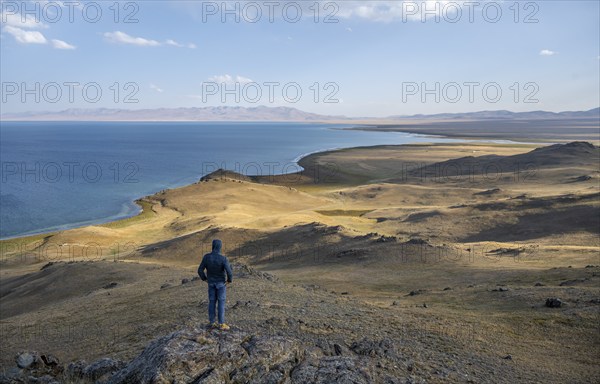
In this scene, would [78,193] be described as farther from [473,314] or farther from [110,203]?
[473,314]

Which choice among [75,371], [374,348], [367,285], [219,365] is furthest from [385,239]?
[219,365]

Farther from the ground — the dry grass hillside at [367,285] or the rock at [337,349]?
the rock at [337,349]

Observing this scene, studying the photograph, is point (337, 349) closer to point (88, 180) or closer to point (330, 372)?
point (330, 372)

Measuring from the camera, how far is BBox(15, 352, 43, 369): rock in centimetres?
1129

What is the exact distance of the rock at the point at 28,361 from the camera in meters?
11.3

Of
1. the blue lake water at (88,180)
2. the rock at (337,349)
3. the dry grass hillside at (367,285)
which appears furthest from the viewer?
the blue lake water at (88,180)

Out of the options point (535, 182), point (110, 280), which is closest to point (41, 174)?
point (110, 280)

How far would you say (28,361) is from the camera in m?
11.4

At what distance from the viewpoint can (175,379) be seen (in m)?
8.58

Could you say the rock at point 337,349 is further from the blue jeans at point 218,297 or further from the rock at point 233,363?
the blue jeans at point 218,297

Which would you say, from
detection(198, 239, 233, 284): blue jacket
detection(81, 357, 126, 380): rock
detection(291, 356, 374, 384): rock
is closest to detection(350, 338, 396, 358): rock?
detection(291, 356, 374, 384): rock

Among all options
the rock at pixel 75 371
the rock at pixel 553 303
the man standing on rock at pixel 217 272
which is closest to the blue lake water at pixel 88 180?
the rock at pixel 75 371

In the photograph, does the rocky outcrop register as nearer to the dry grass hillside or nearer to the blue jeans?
the blue jeans

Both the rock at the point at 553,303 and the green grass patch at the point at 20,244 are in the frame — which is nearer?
the rock at the point at 553,303
